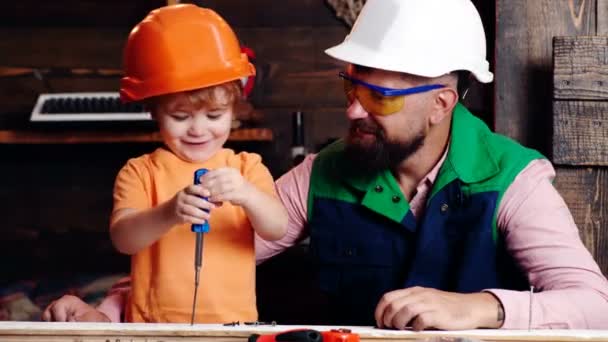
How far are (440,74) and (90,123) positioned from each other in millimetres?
2019

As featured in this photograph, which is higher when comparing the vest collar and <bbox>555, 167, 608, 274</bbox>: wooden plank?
the vest collar

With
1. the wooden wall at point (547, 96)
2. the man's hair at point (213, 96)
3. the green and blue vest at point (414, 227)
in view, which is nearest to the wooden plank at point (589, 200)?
the wooden wall at point (547, 96)

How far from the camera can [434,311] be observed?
1.37 meters

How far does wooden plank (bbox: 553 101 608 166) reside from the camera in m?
2.16

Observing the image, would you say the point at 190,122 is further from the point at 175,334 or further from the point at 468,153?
the point at 468,153

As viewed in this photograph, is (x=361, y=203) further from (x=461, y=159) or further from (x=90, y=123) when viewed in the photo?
(x=90, y=123)

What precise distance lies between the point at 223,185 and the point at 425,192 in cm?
74

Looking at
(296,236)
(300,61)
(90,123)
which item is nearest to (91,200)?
(90,123)

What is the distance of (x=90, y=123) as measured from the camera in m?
Answer: 3.50

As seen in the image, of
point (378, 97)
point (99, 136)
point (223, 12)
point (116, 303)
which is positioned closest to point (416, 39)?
point (378, 97)

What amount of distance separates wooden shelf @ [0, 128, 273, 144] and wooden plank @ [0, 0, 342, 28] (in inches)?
25.3

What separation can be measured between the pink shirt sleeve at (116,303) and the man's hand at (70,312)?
59mm

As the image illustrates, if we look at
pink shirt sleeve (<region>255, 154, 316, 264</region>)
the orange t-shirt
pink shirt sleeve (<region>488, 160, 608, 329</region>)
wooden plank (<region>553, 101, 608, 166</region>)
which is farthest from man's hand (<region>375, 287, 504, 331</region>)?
wooden plank (<region>553, 101, 608, 166</region>)

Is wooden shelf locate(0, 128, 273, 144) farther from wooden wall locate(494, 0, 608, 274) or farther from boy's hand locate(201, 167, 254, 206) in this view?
boy's hand locate(201, 167, 254, 206)
